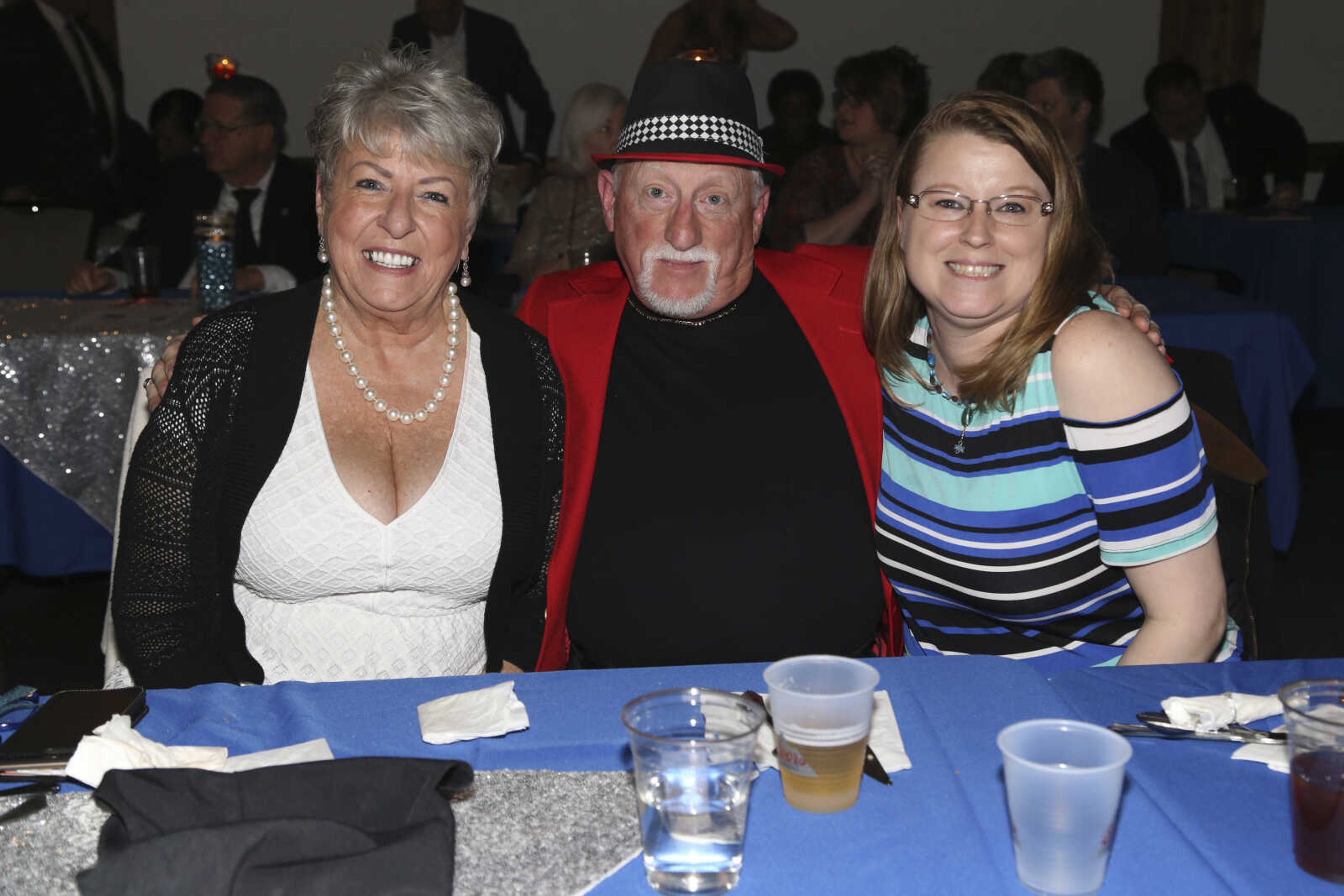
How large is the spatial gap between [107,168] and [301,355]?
17.5ft

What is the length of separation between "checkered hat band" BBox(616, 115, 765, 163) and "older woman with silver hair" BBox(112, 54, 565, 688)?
0.99ft

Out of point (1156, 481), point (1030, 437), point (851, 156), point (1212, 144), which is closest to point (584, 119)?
point (851, 156)

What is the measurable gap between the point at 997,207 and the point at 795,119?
20.4ft

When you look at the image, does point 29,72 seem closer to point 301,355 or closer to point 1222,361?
point 301,355

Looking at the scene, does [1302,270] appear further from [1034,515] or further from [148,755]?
[148,755]

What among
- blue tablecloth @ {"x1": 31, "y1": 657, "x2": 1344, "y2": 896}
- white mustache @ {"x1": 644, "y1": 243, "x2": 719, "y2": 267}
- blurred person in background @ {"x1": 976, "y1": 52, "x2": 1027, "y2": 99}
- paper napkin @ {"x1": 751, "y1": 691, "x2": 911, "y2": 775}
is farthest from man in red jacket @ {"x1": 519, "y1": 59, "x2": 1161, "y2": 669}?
blurred person in background @ {"x1": 976, "y1": 52, "x2": 1027, "y2": 99}

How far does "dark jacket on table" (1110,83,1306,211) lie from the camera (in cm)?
756

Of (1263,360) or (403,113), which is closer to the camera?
(403,113)

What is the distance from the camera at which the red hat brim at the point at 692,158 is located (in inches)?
83.7

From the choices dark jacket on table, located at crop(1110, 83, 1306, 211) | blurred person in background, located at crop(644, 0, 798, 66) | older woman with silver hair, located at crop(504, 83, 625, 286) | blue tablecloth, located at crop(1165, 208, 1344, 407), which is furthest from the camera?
blurred person in background, located at crop(644, 0, 798, 66)

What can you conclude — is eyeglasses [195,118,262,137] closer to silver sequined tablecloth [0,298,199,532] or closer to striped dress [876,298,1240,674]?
silver sequined tablecloth [0,298,199,532]

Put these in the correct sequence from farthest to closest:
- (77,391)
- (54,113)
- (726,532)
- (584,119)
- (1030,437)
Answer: (54,113)
(584,119)
(77,391)
(726,532)
(1030,437)

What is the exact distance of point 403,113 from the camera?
6.23ft

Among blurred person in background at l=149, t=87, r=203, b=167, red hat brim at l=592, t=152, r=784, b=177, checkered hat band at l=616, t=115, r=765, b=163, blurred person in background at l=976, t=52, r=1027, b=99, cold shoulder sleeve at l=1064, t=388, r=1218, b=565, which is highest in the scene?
blurred person in background at l=976, t=52, r=1027, b=99
